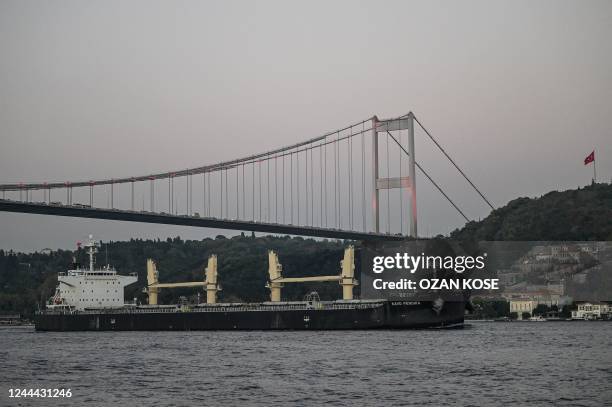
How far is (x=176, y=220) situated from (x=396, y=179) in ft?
53.4

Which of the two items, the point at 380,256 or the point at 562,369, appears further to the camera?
the point at 380,256

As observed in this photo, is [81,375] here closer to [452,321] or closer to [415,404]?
[415,404]

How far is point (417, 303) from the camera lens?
60.5 m

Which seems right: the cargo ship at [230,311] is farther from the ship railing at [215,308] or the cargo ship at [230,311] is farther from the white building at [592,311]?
the white building at [592,311]

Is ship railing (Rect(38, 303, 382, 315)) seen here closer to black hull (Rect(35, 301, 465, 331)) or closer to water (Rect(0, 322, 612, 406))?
Answer: black hull (Rect(35, 301, 465, 331))

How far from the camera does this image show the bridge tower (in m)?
65.8

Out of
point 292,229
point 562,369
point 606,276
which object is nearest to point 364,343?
point 562,369

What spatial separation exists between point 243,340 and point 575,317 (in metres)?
56.3

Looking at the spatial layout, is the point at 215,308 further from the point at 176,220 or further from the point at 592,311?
the point at 592,311

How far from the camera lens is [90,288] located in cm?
7662

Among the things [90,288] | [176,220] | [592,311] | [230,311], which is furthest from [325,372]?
[592,311]
